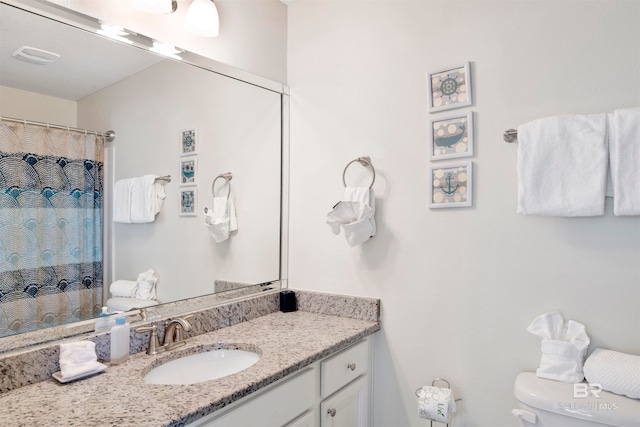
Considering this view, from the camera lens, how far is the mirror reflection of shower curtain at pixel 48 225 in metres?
1.17

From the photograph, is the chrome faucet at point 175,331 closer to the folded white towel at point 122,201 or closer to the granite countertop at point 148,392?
the granite countertop at point 148,392

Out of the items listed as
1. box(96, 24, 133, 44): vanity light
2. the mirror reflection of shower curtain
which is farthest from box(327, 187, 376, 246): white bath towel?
box(96, 24, 133, 44): vanity light

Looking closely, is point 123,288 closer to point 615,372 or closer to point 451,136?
point 451,136

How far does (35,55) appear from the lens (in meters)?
1.23

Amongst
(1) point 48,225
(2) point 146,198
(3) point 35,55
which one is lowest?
(1) point 48,225

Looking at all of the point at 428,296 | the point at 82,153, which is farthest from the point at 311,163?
the point at 82,153

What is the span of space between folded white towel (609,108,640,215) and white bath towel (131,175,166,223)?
5.43 ft

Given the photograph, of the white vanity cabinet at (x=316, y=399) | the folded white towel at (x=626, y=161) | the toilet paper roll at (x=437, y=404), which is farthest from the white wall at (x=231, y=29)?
the toilet paper roll at (x=437, y=404)

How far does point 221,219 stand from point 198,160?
1.00 ft

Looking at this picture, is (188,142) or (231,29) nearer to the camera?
(188,142)

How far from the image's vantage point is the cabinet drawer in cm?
150

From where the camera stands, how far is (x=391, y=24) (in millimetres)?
1813
